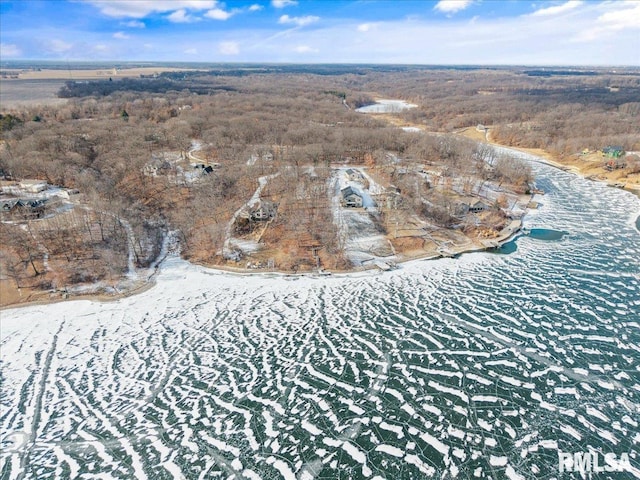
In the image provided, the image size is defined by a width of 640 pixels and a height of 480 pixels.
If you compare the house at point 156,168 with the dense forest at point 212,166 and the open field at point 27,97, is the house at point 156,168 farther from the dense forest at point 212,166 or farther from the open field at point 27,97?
the open field at point 27,97

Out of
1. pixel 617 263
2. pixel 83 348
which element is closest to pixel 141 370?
pixel 83 348

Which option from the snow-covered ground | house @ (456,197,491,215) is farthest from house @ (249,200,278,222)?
house @ (456,197,491,215)

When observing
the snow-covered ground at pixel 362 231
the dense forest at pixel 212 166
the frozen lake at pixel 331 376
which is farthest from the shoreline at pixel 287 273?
the snow-covered ground at pixel 362 231

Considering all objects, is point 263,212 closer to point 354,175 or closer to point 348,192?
point 348,192

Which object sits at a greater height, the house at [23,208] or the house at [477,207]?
the house at [23,208]

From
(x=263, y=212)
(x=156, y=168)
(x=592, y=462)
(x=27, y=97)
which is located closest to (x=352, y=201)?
(x=263, y=212)
